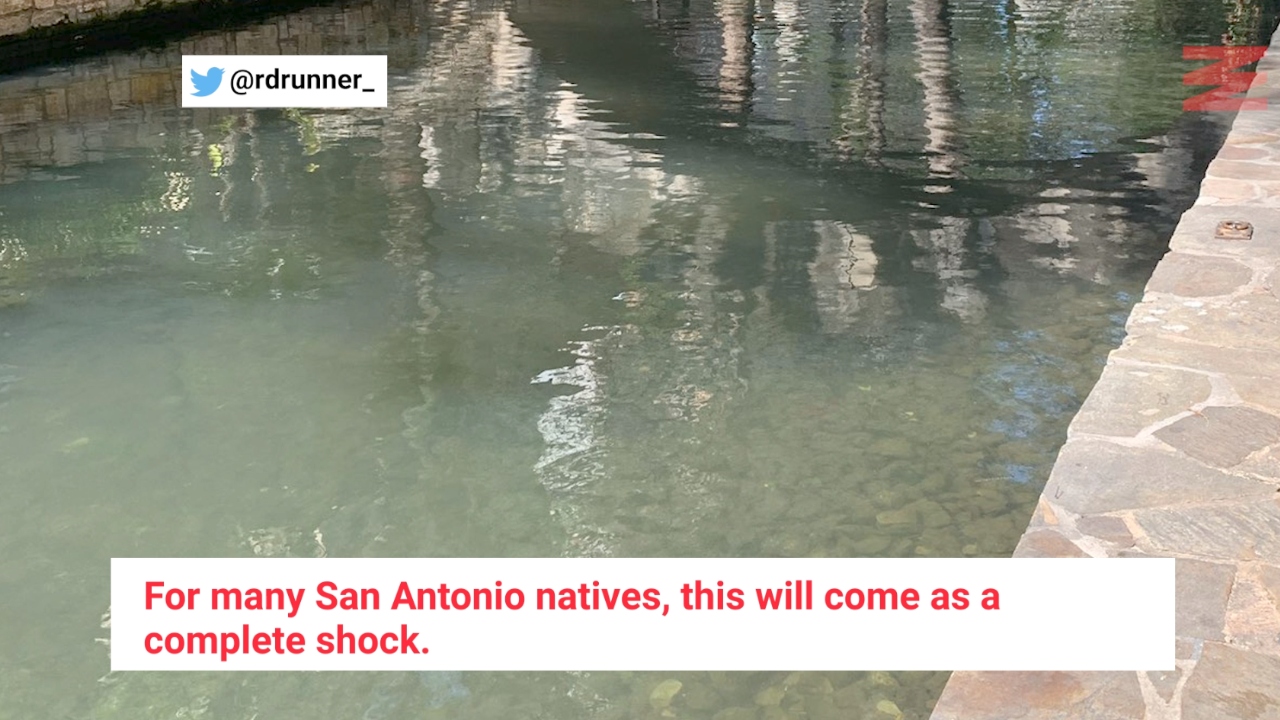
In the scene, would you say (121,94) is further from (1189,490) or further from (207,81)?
(1189,490)

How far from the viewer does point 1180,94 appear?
12.6 m

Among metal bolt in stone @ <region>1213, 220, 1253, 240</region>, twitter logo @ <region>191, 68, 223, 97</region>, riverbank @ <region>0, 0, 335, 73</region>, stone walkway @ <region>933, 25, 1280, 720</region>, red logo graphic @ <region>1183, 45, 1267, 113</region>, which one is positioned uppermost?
riverbank @ <region>0, 0, 335, 73</region>

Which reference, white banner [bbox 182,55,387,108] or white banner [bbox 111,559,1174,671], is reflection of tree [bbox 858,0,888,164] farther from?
white banner [bbox 111,559,1174,671]

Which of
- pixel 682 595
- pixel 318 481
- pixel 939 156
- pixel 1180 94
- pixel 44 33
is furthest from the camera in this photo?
pixel 44 33

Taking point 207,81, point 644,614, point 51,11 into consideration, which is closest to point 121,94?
point 207,81

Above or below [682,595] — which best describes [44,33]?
above

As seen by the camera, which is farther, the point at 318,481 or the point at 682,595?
the point at 318,481

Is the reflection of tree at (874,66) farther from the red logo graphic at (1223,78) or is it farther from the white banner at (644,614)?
the white banner at (644,614)

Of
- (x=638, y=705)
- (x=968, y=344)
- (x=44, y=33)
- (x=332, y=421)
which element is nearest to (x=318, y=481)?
(x=332, y=421)

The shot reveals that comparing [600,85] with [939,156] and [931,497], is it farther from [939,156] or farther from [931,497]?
[931,497]

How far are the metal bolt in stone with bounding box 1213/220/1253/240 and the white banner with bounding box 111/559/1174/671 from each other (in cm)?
389

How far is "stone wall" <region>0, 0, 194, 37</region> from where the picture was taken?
14422 millimetres

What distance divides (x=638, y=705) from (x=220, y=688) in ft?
3.81

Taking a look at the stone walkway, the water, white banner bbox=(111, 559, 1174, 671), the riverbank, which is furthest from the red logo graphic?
the riverbank
